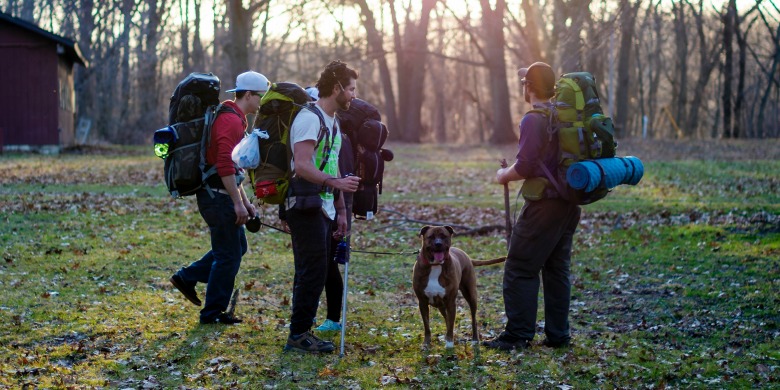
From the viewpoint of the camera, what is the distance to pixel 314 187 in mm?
6648

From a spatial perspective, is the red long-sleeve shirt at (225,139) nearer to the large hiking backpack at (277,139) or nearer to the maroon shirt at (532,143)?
the large hiking backpack at (277,139)

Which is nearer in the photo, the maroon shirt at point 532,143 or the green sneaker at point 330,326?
the maroon shirt at point 532,143

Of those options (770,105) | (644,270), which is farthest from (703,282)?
(770,105)

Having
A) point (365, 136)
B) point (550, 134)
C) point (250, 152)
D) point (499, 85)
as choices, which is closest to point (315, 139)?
point (250, 152)

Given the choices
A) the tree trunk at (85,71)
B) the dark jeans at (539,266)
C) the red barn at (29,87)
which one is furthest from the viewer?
the tree trunk at (85,71)

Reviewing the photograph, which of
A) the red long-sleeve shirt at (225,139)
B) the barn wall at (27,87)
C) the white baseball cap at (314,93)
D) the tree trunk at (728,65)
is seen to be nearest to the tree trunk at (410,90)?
the tree trunk at (728,65)

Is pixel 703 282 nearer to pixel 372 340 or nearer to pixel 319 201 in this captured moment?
pixel 372 340

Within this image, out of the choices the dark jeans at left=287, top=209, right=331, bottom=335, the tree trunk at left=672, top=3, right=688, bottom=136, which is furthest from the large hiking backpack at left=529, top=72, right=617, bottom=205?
the tree trunk at left=672, top=3, right=688, bottom=136

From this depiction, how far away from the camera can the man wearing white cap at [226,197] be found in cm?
736

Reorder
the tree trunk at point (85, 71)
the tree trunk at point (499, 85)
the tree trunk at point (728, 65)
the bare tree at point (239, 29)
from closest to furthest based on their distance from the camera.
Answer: the bare tree at point (239, 29)
the tree trunk at point (728, 65)
the tree trunk at point (499, 85)
the tree trunk at point (85, 71)

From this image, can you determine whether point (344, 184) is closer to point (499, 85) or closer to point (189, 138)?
point (189, 138)

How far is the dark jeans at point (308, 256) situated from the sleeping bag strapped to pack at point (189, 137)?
3.71ft

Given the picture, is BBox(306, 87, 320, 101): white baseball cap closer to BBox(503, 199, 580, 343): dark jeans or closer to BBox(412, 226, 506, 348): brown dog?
BBox(412, 226, 506, 348): brown dog

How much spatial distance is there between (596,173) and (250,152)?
8.47ft
